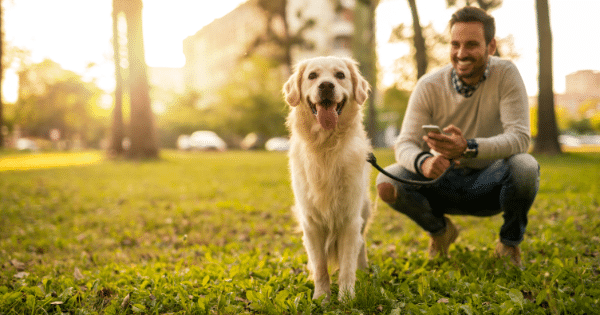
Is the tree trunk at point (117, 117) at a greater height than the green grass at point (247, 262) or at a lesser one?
greater

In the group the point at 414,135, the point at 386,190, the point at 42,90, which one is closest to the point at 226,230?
the point at 386,190

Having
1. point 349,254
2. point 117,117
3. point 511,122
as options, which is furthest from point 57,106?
point 511,122

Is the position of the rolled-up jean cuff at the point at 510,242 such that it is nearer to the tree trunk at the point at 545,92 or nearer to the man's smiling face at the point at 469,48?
the man's smiling face at the point at 469,48

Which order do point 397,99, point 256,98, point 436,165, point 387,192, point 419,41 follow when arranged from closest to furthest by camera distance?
point 436,165 < point 387,192 < point 419,41 < point 256,98 < point 397,99

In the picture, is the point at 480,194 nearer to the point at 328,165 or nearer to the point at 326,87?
the point at 328,165

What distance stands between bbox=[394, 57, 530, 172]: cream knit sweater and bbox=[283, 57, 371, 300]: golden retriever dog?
0.54 meters

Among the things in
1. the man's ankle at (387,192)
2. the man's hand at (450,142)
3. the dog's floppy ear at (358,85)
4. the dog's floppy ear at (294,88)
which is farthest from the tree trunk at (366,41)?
the man's hand at (450,142)

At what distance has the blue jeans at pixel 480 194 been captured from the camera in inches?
106

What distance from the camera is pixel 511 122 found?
9.06 ft

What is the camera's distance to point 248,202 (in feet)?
20.7

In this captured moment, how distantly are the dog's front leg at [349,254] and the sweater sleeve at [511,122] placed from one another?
102 cm

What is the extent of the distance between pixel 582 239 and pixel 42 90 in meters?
45.9

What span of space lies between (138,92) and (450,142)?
45.0ft

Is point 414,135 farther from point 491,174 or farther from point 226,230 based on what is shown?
point 226,230
